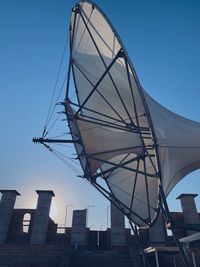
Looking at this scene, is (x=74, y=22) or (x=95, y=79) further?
(x=95, y=79)

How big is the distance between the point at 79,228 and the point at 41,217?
4.57m

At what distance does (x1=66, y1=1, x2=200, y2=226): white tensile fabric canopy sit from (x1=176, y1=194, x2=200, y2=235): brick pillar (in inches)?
573

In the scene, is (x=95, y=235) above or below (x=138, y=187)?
below

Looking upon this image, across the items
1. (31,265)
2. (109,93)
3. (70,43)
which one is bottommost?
(31,265)

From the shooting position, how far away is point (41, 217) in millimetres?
25891

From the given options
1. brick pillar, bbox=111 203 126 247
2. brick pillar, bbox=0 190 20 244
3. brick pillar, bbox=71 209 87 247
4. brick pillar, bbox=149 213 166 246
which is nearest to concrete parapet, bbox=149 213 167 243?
brick pillar, bbox=149 213 166 246

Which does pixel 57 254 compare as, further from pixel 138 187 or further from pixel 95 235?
pixel 138 187

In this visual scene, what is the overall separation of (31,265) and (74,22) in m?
19.1

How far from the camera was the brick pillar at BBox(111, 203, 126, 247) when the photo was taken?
964 inches

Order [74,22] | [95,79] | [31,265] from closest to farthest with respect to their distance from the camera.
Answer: [74,22] < [95,79] < [31,265]

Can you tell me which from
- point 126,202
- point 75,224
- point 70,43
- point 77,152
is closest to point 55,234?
point 75,224

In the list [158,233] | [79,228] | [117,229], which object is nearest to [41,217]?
[79,228]

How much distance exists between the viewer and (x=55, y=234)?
26812mm

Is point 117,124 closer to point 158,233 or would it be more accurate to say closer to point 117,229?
point 117,229
